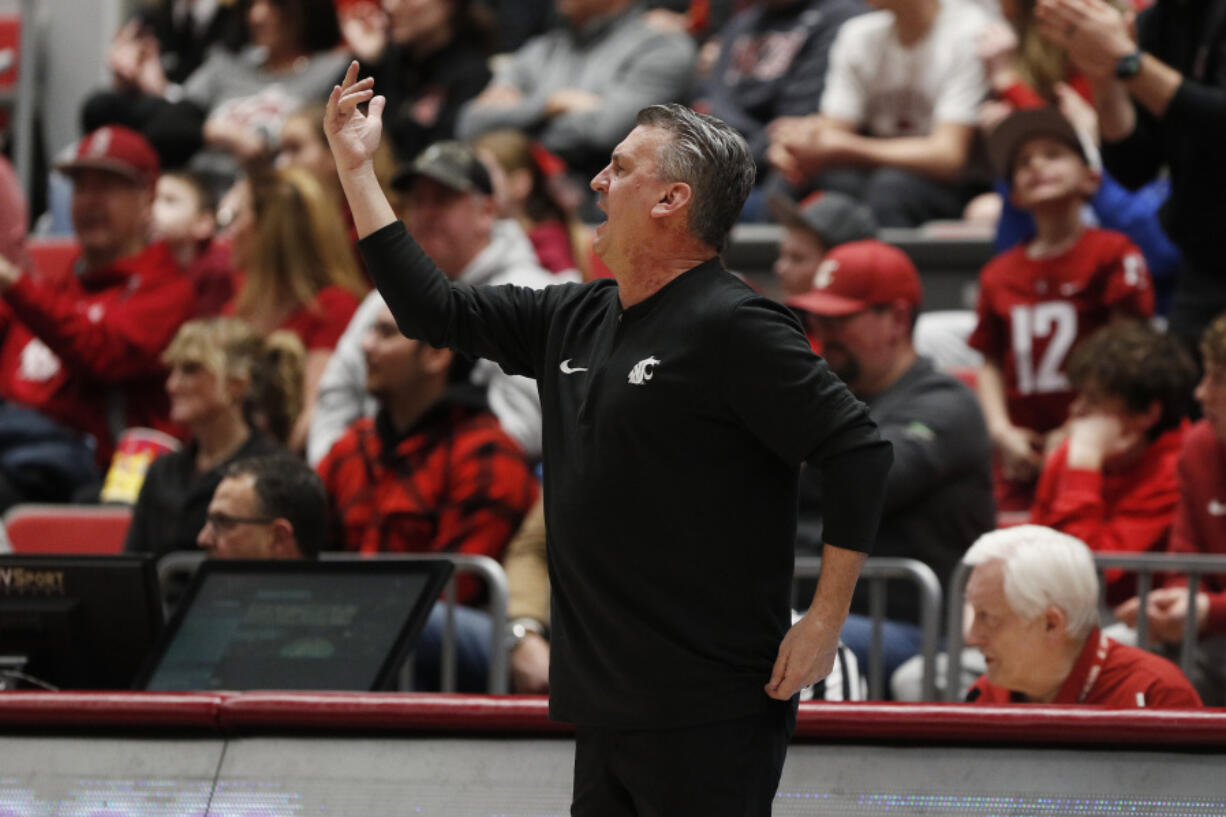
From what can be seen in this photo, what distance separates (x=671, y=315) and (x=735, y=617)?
1.39ft

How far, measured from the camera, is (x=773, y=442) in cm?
242

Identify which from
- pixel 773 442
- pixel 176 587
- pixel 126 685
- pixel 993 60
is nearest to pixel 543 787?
pixel 773 442

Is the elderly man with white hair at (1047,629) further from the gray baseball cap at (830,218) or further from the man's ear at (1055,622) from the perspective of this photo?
the gray baseball cap at (830,218)

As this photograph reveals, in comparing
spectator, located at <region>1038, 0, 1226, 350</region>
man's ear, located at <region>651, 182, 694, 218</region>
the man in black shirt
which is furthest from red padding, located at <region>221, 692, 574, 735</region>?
spectator, located at <region>1038, 0, 1226, 350</region>

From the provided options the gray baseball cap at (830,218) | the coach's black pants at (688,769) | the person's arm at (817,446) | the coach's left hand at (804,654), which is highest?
the person's arm at (817,446)

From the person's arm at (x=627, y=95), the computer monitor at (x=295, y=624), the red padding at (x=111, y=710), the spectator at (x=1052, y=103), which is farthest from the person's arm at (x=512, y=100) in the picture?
the red padding at (x=111, y=710)

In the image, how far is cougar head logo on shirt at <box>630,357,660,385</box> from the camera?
247 cm

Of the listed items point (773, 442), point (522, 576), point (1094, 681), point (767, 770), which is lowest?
point (522, 576)

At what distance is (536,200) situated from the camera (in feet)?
21.7

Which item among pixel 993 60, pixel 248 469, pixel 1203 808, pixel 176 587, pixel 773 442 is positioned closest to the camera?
pixel 773 442

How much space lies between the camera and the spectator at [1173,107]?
4.85m

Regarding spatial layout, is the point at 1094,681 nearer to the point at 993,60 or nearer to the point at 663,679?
the point at 663,679

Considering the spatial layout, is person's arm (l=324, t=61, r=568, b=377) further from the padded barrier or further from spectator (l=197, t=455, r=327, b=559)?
spectator (l=197, t=455, r=327, b=559)

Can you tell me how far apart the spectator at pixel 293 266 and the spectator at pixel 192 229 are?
0.72 meters
